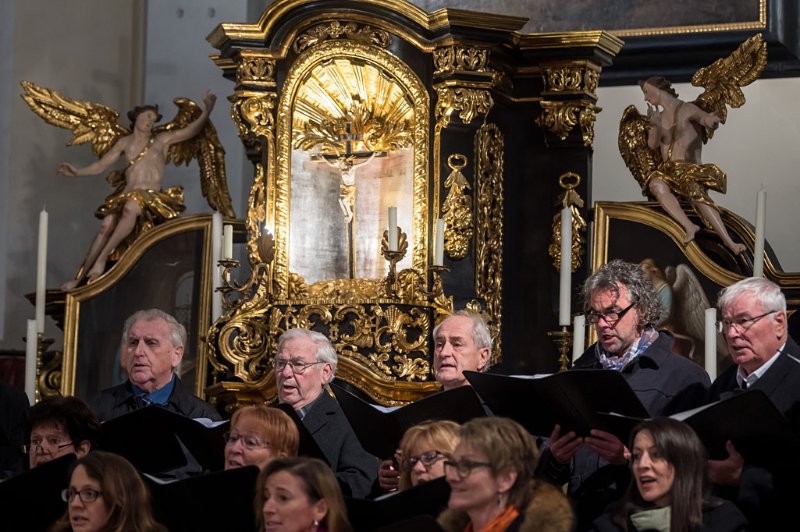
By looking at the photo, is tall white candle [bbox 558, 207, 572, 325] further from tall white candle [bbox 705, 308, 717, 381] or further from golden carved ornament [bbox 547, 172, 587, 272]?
tall white candle [bbox 705, 308, 717, 381]

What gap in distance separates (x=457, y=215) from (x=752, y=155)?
2.32 metres

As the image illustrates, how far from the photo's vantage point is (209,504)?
5949 mm

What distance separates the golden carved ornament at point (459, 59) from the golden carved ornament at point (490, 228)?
298 mm

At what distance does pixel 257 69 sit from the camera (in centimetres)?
902

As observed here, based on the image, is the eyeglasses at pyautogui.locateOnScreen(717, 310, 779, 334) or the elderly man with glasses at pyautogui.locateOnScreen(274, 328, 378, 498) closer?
the eyeglasses at pyautogui.locateOnScreen(717, 310, 779, 334)

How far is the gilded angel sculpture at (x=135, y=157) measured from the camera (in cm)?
983

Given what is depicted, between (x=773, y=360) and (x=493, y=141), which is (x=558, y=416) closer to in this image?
(x=773, y=360)

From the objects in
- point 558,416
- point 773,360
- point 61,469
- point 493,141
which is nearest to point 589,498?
point 558,416

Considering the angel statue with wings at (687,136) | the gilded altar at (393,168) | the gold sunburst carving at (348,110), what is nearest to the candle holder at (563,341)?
the gilded altar at (393,168)

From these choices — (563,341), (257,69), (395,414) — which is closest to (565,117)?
(563,341)

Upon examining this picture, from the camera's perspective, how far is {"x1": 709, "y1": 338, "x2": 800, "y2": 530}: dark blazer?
5.69 metres

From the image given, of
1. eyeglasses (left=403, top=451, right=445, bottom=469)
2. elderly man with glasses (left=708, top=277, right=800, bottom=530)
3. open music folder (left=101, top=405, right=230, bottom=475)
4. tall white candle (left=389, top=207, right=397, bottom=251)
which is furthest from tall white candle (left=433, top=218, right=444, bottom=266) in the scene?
eyeglasses (left=403, top=451, right=445, bottom=469)

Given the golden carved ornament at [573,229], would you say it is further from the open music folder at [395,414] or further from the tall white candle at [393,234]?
the open music folder at [395,414]

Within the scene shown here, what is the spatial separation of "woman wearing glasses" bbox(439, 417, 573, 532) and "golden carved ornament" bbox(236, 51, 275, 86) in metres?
4.06
